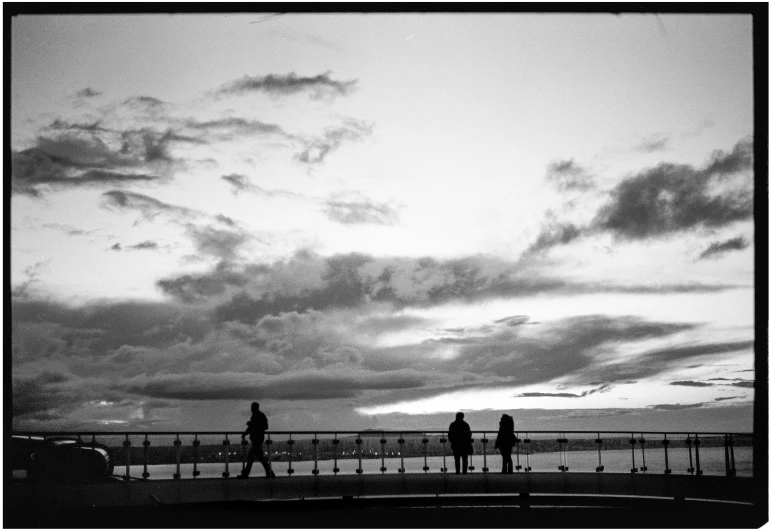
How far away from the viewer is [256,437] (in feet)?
60.9

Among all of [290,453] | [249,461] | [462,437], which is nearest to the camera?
[249,461]

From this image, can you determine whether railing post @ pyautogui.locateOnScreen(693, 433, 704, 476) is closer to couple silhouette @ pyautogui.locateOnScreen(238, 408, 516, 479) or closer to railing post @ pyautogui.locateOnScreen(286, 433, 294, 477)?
couple silhouette @ pyautogui.locateOnScreen(238, 408, 516, 479)

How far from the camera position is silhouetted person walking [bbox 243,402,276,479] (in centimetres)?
1847

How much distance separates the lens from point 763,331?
11125 mm

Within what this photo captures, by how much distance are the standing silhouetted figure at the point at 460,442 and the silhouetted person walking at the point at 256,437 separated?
13.0 ft

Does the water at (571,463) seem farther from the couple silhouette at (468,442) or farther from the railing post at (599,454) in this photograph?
the couple silhouette at (468,442)

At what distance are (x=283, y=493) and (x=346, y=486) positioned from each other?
1.42 metres

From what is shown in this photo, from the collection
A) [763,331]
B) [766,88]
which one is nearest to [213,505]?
[763,331]

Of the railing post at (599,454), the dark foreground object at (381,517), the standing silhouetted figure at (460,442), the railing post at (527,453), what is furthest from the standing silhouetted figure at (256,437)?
the railing post at (599,454)

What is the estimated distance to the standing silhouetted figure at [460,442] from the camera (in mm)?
20172

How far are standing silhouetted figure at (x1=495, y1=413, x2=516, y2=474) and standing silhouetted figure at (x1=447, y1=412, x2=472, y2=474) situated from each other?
68 centimetres

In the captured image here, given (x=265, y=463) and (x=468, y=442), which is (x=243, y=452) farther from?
(x=468, y=442)

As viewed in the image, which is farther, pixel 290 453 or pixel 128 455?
pixel 290 453

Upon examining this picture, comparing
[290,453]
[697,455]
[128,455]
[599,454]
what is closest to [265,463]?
[290,453]
